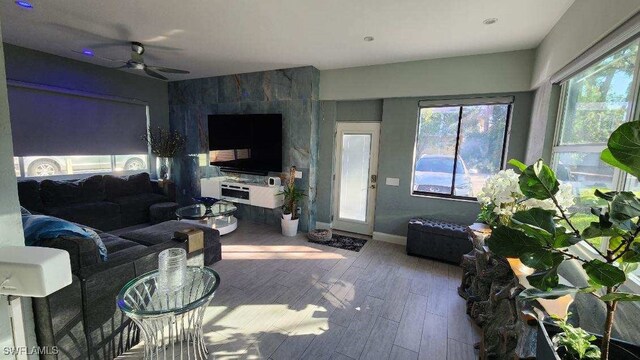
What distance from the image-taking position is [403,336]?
81.8 inches

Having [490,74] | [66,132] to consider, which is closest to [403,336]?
[490,74]

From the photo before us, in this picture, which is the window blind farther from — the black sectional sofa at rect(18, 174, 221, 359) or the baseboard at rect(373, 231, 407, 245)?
the baseboard at rect(373, 231, 407, 245)

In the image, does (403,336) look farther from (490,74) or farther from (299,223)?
(490,74)

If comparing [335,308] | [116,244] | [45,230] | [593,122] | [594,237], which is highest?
[593,122]

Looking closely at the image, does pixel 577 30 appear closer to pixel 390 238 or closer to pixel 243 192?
pixel 390 238

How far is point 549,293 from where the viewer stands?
784 mm

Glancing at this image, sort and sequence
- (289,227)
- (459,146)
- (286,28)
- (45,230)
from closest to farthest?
(45,230)
(286,28)
(459,146)
(289,227)

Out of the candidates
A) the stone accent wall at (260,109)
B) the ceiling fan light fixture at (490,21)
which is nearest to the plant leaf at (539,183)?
the ceiling fan light fixture at (490,21)

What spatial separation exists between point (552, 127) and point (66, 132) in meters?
6.69

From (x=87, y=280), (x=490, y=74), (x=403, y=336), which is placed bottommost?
(x=403, y=336)

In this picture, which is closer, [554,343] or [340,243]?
[554,343]

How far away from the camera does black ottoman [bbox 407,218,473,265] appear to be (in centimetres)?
327

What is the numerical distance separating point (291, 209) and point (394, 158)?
191 cm

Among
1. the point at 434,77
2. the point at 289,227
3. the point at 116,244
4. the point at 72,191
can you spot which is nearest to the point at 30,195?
the point at 72,191
